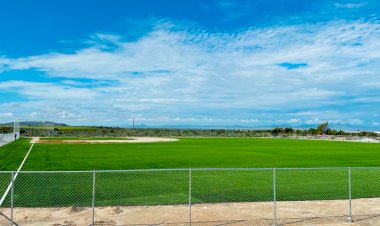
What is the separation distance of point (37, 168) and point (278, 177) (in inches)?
657

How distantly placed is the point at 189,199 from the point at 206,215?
151 centimetres

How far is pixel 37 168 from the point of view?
30047 mm

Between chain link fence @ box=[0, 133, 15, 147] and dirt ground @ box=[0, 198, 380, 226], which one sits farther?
chain link fence @ box=[0, 133, 15, 147]

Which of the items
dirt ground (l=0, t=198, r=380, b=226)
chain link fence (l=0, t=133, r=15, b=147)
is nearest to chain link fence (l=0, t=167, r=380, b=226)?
dirt ground (l=0, t=198, r=380, b=226)

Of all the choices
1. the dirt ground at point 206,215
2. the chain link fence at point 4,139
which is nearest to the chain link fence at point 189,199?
the dirt ground at point 206,215

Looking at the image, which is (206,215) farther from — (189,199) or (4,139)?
(4,139)

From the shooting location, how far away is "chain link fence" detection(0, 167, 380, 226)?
1473cm

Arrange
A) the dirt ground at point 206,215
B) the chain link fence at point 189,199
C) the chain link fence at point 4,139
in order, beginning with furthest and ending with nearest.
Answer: the chain link fence at point 4,139
the chain link fence at point 189,199
the dirt ground at point 206,215

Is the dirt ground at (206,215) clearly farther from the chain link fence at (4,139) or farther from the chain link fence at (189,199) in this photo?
the chain link fence at (4,139)

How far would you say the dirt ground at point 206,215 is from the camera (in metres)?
14.4

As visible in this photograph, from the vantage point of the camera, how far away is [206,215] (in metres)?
15.3

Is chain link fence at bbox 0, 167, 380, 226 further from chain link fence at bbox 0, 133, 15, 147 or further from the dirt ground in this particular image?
chain link fence at bbox 0, 133, 15, 147

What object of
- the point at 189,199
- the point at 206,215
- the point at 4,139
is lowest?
the point at 206,215

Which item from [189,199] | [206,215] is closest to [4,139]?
[206,215]
